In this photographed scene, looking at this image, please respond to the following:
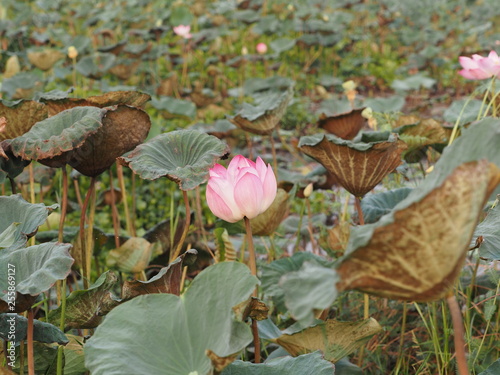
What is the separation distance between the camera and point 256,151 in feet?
10.5

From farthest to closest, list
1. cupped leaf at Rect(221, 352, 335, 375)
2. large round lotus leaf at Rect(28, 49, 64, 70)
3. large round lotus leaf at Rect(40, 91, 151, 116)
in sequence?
large round lotus leaf at Rect(28, 49, 64, 70), large round lotus leaf at Rect(40, 91, 151, 116), cupped leaf at Rect(221, 352, 335, 375)

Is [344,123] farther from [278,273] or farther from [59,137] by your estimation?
[59,137]

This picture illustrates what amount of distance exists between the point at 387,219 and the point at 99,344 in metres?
0.37

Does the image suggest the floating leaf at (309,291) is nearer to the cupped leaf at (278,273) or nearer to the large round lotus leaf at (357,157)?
the large round lotus leaf at (357,157)

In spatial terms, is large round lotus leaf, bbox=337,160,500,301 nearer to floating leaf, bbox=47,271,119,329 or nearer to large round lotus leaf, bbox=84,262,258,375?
large round lotus leaf, bbox=84,262,258,375

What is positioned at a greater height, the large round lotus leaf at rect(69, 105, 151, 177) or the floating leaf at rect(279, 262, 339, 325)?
the floating leaf at rect(279, 262, 339, 325)

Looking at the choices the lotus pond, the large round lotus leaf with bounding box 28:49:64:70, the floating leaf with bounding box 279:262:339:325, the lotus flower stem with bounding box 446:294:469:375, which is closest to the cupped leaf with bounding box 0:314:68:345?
the lotus pond

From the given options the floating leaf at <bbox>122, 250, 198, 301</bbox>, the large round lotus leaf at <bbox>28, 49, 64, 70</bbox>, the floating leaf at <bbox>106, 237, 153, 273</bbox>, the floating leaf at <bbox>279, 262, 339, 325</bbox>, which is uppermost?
the floating leaf at <bbox>279, 262, 339, 325</bbox>

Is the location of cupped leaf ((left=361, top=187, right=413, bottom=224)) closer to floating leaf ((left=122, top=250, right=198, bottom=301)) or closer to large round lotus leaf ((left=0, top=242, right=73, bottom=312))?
floating leaf ((left=122, top=250, right=198, bottom=301))

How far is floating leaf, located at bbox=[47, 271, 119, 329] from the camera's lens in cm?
93

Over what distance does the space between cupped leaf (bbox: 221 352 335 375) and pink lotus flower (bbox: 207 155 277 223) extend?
0.70 ft

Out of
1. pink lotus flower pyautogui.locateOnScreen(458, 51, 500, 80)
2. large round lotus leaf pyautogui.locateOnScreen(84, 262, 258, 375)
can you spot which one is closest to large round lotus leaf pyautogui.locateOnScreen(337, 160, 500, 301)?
large round lotus leaf pyautogui.locateOnScreen(84, 262, 258, 375)

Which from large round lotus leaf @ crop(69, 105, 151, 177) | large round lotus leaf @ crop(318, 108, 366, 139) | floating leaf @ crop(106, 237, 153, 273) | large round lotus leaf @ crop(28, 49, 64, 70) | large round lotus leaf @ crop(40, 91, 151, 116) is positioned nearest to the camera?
large round lotus leaf @ crop(69, 105, 151, 177)

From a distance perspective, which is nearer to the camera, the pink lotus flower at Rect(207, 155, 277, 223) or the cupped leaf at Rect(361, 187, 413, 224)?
the pink lotus flower at Rect(207, 155, 277, 223)
